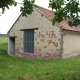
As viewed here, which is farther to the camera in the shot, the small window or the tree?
the small window

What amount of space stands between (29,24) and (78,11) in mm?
12495

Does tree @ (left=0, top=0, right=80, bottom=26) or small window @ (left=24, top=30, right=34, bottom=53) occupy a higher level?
tree @ (left=0, top=0, right=80, bottom=26)

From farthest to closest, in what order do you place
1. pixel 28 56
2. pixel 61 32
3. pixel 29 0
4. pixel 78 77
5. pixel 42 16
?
pixel 28 56
pixel 42 16
pixel 61 32
pixel 78 77
pixel 29 0

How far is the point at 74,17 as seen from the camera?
7.85m

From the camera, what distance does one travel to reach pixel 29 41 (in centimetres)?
1978

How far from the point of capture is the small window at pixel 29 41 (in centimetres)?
1945

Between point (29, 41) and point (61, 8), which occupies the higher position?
A: point (61, 8)

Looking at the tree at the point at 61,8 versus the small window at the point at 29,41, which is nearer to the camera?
the tree at the point at 61,8

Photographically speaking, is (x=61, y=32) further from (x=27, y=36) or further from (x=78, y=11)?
(x=78, y=11)

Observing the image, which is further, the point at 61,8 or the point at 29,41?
the point at 29,41

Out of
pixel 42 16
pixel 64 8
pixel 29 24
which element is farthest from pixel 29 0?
pixel 29 24

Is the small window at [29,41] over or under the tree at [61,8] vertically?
under

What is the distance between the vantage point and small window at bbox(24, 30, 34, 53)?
19453 mm

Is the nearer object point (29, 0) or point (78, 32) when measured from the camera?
point (29, 0)
